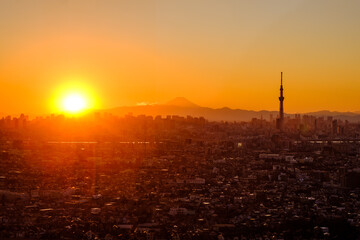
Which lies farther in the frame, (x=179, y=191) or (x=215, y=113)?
(x=215, y=113)

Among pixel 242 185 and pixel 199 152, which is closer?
pixel 242 185

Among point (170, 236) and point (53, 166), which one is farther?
point (53, 166)

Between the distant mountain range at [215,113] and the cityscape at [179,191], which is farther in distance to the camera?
the distant mountain range at [215,113]

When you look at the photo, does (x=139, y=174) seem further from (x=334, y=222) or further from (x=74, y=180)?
(x=334, y=222)

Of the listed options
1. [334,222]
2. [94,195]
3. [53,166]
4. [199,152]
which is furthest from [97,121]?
[334,222]

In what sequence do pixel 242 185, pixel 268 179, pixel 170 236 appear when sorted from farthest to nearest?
pixel 268 179 → pixel 242 185 → pixel 170 236

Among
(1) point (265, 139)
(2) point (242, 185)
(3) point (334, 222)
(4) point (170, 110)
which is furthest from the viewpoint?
(4) point (170, 110)

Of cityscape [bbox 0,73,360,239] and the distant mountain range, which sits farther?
the distant mountain range

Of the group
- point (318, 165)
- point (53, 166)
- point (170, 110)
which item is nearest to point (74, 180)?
point (53, 166)

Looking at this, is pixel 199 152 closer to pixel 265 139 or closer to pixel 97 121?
pixel 265 139
